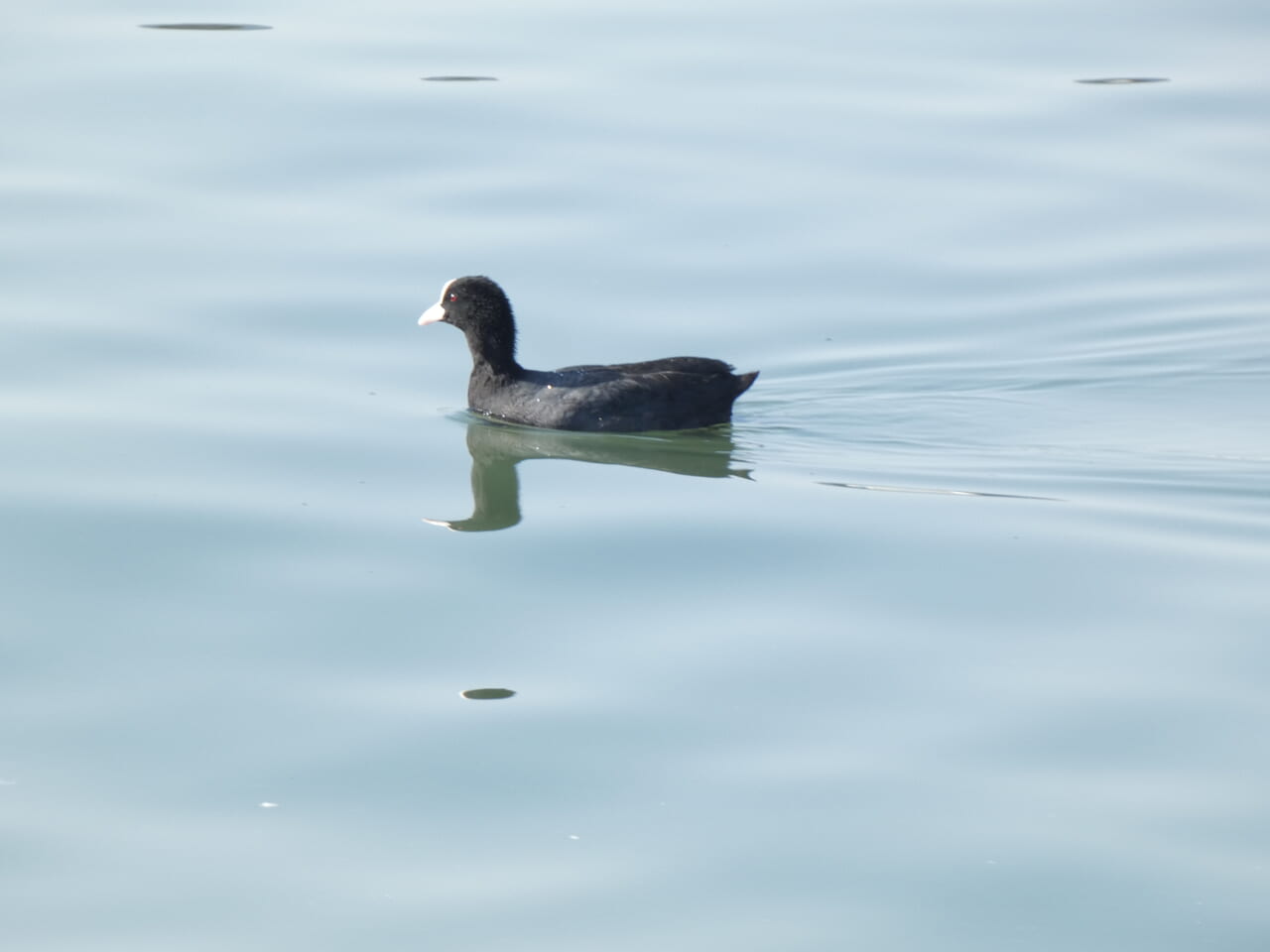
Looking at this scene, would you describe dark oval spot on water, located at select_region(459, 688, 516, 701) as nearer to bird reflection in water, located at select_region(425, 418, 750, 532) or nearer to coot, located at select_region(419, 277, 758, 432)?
bird reflection in water, located at select_region(425, 418, 750, 532)

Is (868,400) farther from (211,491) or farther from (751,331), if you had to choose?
(211,491)

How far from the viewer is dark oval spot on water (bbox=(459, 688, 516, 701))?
21.4ft

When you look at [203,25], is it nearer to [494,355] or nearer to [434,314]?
[434,314]

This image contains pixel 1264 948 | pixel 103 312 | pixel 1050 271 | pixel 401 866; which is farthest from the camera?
pixel 1050 271

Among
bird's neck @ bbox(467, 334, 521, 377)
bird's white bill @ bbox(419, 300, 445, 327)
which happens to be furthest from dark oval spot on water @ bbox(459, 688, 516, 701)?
bird's white bill @ bbox(419, 300, 445, 327)

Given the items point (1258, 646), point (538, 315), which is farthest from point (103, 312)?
point (1258, 646)

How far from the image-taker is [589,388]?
10.3 meters

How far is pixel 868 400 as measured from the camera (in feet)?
35.2

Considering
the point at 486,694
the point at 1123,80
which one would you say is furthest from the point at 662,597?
the point at 1123,80

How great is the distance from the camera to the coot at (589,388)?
1027 centimetres

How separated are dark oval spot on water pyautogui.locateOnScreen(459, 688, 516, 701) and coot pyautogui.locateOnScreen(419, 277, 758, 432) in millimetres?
3871

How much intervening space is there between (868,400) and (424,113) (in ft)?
19.9

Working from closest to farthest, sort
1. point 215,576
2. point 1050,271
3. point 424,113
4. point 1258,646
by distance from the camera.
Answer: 1. point 1258,646
2. point 215,576
3. point 1050,271
4. point 424,113

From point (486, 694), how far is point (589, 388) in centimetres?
399
